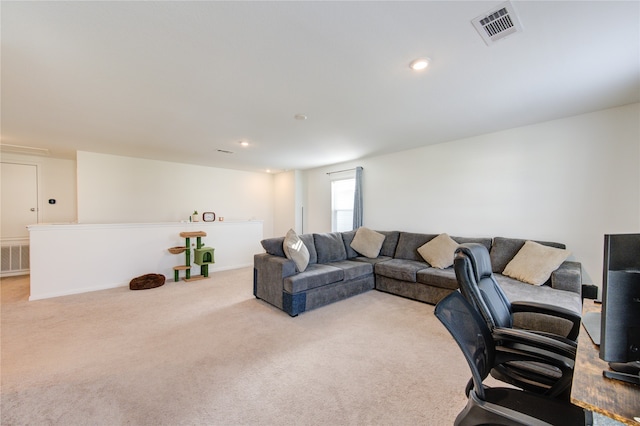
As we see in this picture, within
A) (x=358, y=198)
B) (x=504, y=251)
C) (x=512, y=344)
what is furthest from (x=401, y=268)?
(x=512, y=344)

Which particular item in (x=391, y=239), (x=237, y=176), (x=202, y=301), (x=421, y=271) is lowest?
(x=202, y=301)

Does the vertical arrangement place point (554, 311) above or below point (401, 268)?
above

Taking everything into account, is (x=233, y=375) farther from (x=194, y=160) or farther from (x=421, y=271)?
(x=194, y=160)

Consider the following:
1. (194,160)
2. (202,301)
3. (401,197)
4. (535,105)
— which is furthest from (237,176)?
(535,105)

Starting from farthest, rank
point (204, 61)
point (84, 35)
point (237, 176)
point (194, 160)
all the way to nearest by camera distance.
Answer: point (237, 176) < point (194, 160) < point (204, 61) < point (84, 35)

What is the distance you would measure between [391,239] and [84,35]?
14.6 ft

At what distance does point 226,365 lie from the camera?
2.07 metres

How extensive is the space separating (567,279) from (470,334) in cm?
249

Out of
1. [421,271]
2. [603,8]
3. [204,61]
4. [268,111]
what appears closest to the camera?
[603,8]

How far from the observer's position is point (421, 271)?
3510 mm

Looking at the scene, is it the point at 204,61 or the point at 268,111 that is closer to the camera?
the point at 204,61

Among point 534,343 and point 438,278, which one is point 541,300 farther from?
point 534,343

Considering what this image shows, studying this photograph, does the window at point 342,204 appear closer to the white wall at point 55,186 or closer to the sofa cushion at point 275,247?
the sofa cushion at point 275,247

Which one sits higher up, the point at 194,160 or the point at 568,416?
the point at 194,160
